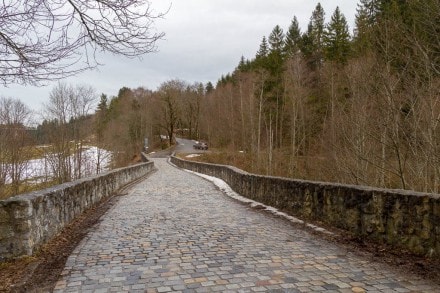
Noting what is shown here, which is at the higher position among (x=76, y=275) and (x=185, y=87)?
(x=185, y=87)

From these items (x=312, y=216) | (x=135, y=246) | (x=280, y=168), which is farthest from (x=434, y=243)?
(x=280, y=168)

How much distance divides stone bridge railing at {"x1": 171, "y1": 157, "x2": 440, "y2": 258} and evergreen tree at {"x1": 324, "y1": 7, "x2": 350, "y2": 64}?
32.1m

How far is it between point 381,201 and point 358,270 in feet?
5.05

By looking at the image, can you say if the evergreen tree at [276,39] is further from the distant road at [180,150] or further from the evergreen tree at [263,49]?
the distant road at [180,150]

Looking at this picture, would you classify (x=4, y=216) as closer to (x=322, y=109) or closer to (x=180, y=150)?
(x=322, y=109)

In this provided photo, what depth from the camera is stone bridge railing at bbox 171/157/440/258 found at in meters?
5.02

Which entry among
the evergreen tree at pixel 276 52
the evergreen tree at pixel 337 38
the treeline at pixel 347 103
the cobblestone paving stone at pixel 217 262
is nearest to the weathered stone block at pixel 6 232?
the cobblestone paving stone at pixel 217 262

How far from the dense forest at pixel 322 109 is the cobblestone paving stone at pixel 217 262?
4999mm

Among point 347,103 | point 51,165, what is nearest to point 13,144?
point 51,165

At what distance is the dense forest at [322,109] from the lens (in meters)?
10.4

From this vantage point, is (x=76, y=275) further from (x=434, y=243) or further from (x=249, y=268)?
(x=434, y=243)

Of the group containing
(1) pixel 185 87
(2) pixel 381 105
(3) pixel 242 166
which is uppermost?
(1) pixel 185 87

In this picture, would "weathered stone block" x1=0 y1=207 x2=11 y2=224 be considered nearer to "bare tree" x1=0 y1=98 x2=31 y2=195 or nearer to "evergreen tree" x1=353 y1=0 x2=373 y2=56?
"evergreen tree" x1=353 y1=0 x2=373 y2=56

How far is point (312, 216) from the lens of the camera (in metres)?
8.18
